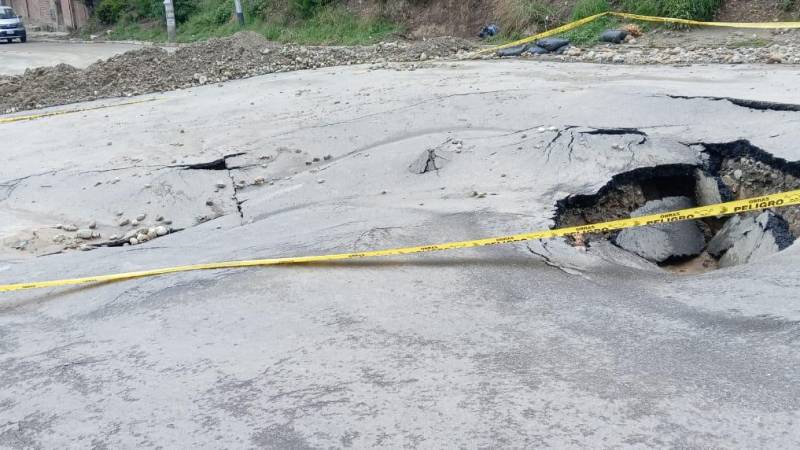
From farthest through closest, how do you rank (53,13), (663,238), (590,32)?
(53,13)
(590,32)
(663,238)

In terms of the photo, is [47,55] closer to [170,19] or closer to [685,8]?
[170,19]

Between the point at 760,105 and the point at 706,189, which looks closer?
the point at 706,189

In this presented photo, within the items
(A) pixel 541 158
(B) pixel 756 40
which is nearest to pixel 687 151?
(A) pixel 541 158

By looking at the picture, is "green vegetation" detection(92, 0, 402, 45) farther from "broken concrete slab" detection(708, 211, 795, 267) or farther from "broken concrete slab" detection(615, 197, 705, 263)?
"broken concrete slab" detection(708, 211, 795, 267)

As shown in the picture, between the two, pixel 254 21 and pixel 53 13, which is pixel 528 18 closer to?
pixel 254 21

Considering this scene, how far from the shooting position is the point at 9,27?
29375mm

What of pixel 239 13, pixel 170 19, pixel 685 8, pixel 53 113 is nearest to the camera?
pixel 53 113

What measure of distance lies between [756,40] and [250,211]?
29.6 ft

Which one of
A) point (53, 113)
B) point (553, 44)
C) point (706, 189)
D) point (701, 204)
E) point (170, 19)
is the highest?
point (170, 19)

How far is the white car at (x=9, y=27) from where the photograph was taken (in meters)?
29.2

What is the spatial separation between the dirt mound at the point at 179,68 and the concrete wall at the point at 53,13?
79.5ft

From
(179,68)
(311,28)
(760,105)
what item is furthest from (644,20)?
(311,28)

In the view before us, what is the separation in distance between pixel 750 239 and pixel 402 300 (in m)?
2.84

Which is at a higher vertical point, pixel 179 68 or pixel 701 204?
pixel 179 68
